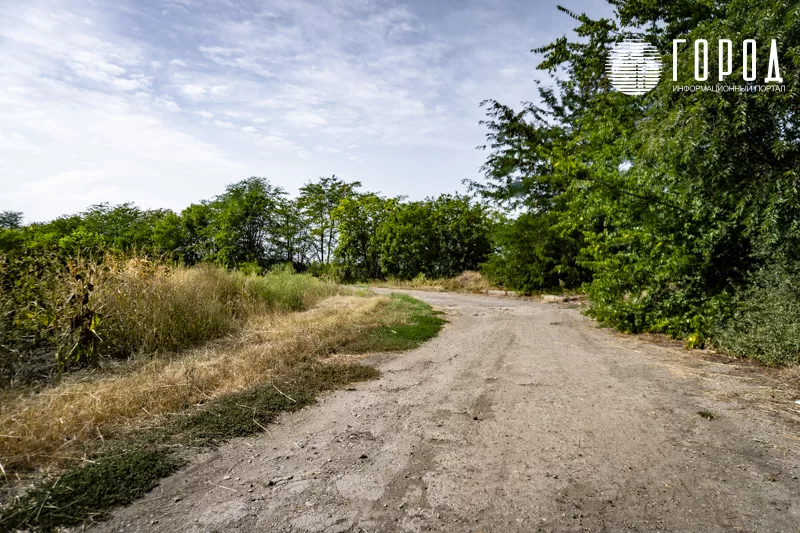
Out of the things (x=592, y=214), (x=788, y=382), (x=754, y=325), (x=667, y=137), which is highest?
(x=667, y=137)

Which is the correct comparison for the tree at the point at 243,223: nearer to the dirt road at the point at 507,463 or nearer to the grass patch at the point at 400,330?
the grass patch at the point at 400,330

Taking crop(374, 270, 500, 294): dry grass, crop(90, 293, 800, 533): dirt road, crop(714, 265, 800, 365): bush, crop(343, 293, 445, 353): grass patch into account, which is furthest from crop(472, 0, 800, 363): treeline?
crop(374, 270, 500, 294): dry grass

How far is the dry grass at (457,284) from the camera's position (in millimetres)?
20031

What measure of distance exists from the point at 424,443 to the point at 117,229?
88.9ft

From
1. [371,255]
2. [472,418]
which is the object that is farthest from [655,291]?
[371,255]

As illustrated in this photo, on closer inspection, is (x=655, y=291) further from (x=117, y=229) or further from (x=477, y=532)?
(x=117, y=229)

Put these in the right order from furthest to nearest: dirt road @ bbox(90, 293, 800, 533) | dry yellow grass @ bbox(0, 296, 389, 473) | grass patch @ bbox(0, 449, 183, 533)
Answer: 1. dry yellow grass @ bbox(0, 296, 389, 473)
2. dirt road @ bbox(90, 293, 800, 533)
3. grass patch @ bbox(0, 449, 183, 533)

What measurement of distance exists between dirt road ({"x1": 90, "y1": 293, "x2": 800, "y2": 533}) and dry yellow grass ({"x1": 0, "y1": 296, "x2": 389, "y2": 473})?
1.04m

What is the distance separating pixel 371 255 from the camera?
27828mm

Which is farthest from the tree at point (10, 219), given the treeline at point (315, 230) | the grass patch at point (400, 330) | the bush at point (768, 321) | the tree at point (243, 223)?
the bush at point (768, 321)

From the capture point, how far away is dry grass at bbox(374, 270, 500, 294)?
65.7ft
